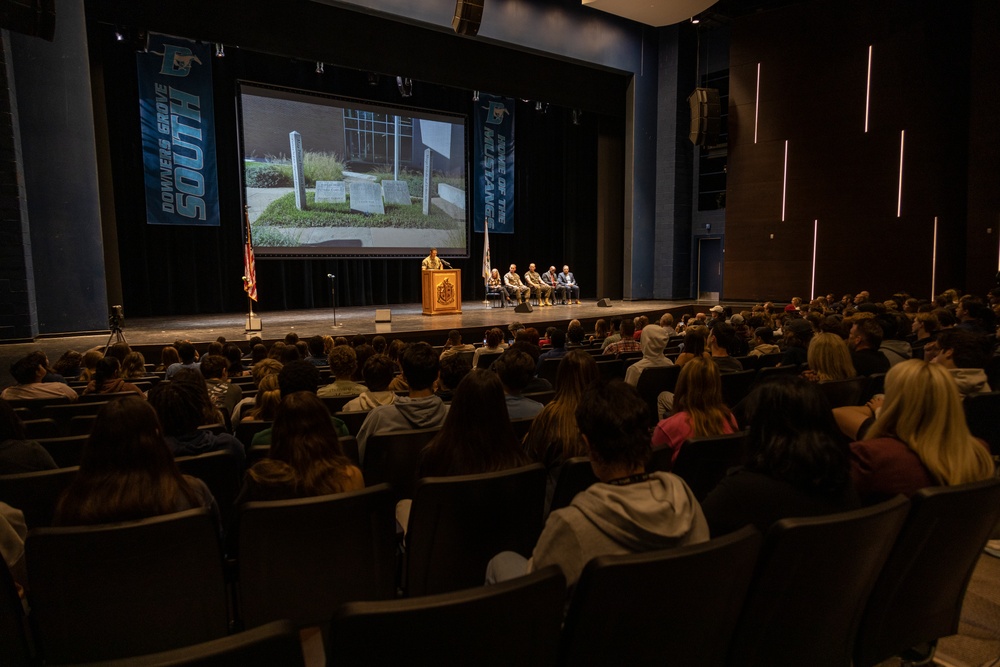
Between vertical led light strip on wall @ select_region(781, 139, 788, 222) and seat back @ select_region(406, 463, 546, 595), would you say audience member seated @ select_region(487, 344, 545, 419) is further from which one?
vertical led light strip on wall @ select_region(781, 139, 788, 222)

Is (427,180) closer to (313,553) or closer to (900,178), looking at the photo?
(900,178)

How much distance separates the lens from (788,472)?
159 cm

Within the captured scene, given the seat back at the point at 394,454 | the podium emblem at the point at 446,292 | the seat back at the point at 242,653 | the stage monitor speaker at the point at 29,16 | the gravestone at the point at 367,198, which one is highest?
the stage monitor speaker at the point at 29,16

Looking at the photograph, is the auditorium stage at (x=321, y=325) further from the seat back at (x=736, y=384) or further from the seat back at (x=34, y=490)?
the seat back at (x=34, y=490)

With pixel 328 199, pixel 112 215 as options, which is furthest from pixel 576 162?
pixel 112 215

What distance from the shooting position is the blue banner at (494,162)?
15.1 metres

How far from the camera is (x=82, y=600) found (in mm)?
1490

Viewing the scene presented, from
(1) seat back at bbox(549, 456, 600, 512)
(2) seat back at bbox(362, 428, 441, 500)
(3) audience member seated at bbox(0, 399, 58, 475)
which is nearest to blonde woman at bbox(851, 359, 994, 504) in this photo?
(1) seat back at bbox(549, 456, 600, 512)

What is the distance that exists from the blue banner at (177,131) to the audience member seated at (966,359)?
37.5ft

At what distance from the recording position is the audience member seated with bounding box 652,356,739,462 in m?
2.51

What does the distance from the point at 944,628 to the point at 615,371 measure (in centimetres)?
291

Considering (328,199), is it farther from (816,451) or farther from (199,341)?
(816,451)

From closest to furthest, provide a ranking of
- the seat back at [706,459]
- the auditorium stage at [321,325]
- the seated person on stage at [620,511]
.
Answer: the seated person on stage at [620,511] → the seat back at [706,459] → the auditorium stage at [321,325]

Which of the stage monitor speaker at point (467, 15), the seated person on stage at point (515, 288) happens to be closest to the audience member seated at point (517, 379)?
the stage monitor speaker at point (467, 15)
